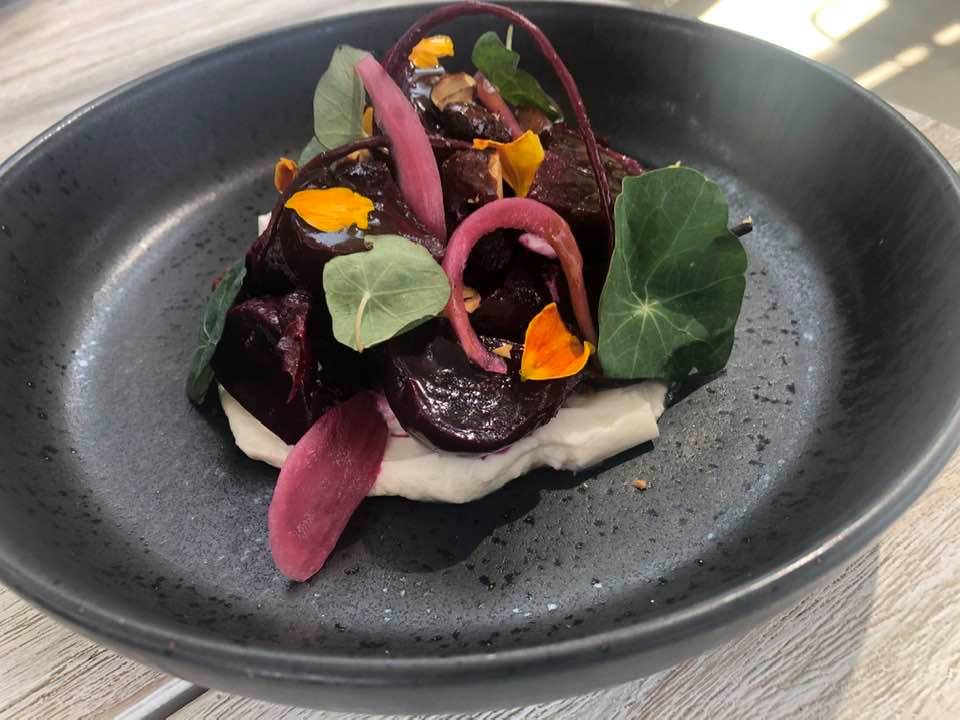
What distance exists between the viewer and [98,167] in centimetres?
176

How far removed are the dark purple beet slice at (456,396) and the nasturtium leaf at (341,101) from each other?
443mm

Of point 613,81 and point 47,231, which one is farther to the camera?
point 613,81

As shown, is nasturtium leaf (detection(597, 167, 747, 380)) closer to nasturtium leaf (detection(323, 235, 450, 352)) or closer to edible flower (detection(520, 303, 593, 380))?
edible flower (detection(520, 303, 593, 380))

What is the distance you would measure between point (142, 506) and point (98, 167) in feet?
2.91

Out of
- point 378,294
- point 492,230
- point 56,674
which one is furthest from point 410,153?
point 56,674

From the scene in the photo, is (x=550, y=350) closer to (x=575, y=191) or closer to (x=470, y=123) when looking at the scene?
(x=575, y=191)

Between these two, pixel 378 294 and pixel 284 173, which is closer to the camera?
pixel 378 294

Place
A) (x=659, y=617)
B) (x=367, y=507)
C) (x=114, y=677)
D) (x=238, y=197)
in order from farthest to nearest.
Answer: (x=238, y=197) → (x=367, y=507) → (x=114, y=677) → (x=659, y=617)

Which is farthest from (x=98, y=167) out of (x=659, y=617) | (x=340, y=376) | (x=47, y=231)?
(x=659, y=617)

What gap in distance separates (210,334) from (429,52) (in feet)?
2.59

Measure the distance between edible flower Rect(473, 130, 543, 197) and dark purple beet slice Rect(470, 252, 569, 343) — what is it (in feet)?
0.52

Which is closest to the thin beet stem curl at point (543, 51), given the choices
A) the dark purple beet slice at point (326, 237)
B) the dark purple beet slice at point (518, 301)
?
the dark purple beet slice at point (518, 301)

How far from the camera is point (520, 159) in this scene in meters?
1.42

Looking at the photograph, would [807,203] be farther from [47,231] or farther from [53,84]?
[53,84]
